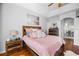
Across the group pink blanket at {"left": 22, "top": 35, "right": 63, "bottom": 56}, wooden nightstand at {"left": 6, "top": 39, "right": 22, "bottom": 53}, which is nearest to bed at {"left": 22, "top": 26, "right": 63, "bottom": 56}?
pink blanket at {"left": 22, "top": 35, "right": 63, "bottom": 56}

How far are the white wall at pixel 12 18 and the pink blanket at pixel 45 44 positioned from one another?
0.89 ft

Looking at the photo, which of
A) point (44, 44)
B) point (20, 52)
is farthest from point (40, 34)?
point (20, 52)

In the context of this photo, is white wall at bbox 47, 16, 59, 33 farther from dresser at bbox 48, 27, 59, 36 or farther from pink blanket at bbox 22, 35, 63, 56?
pink blanket at bbox 22, 35, 63, 56

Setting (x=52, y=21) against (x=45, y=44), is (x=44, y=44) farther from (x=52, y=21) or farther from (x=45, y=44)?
(x=52, y=21)

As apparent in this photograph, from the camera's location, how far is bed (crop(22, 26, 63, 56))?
141cm

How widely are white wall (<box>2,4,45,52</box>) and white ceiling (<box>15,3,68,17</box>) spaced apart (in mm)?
75

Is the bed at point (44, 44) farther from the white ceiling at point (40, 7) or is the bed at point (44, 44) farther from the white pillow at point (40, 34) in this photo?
the white ceiling at point (40, 7)

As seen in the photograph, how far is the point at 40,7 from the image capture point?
1591 mm

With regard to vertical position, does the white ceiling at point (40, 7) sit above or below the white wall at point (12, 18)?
above

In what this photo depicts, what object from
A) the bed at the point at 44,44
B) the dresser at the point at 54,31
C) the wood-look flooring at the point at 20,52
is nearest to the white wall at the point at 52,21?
the dresser at the point at 54,31

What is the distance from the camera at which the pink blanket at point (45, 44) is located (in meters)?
1.40

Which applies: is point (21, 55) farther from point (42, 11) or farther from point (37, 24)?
point (42, 11)

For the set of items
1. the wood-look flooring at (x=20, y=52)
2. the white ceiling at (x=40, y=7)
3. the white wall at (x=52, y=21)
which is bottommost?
the wood-look flooring at (x=20, y=52)

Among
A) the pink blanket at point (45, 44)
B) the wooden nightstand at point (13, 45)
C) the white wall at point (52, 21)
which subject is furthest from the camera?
the white wall at point (52, 21)
